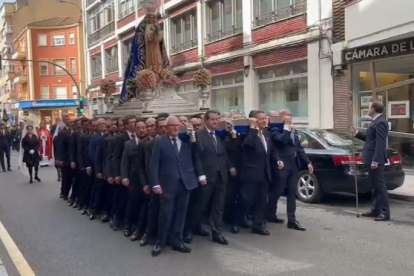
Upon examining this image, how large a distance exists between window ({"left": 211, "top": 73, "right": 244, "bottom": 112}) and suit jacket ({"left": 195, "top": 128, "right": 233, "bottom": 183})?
14.4m

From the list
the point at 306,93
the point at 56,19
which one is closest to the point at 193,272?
the point at 306,93

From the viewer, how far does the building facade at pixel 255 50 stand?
16.8 meters

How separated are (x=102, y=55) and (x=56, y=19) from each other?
2377 cm

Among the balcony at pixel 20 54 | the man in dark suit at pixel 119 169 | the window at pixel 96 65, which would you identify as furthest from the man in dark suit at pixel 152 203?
the balcony at pixel 20 54

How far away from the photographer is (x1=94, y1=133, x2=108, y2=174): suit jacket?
8922 mm

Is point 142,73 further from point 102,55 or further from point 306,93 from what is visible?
point 102,55

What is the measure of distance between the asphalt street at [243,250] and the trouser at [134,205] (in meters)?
0.40

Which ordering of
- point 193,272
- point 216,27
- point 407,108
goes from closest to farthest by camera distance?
point 193,272 → point 407,108 → point 216,27

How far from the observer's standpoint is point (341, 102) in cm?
1612

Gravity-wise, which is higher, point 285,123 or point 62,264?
point 285,123

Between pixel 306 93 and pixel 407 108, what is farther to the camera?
pixel 306 93

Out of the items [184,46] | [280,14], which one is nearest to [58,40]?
[184,46]

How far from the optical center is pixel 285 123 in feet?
25.3

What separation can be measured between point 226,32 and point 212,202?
1578 centimetres
